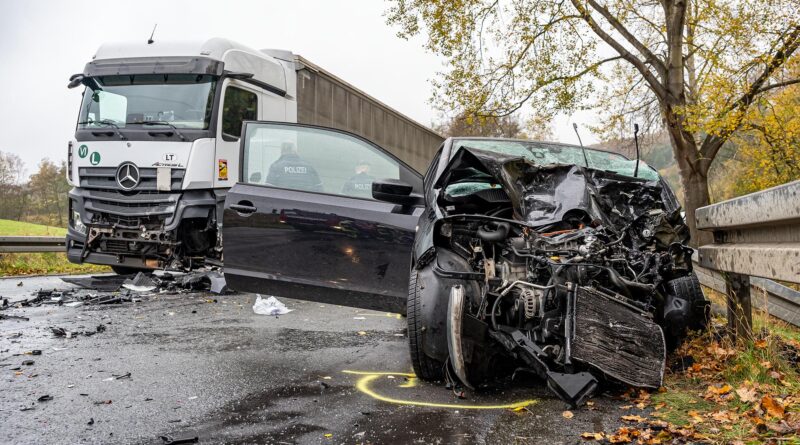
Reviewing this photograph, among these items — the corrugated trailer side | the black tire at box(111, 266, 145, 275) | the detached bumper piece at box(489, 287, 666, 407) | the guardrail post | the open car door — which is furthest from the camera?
the corrugated trailer side

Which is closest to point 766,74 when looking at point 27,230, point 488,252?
point 488,252

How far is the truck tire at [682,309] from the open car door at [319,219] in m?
1.86

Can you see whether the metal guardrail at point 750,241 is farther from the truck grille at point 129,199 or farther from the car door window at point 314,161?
the truck grille at point 129,199

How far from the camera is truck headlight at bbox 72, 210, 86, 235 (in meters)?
8.37

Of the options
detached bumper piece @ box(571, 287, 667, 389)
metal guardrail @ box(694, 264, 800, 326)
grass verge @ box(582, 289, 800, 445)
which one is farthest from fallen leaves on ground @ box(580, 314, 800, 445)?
metal guardrail @ box(694, 264, 800, 326)

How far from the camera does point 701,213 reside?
4523 millimetres

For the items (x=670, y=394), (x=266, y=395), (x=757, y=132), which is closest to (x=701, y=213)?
(x=670, y=394)

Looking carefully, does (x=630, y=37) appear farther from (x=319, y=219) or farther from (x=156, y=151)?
(x=319, y=219)

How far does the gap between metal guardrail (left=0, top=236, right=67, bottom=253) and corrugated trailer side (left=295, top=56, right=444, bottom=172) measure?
5135 mm

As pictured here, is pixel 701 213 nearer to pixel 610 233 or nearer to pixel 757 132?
pixel 610 233

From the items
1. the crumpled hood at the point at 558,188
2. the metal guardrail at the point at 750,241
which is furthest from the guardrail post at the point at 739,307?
the crumpled hood at the point at 558,188

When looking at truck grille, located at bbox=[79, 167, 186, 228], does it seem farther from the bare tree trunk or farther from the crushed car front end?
the bare tree trunk

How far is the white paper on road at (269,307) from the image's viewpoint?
6699mm

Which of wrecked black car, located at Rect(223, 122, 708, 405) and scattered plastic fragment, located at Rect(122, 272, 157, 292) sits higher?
wrecked black car, located at Rect(223, 122, 708, 405)
